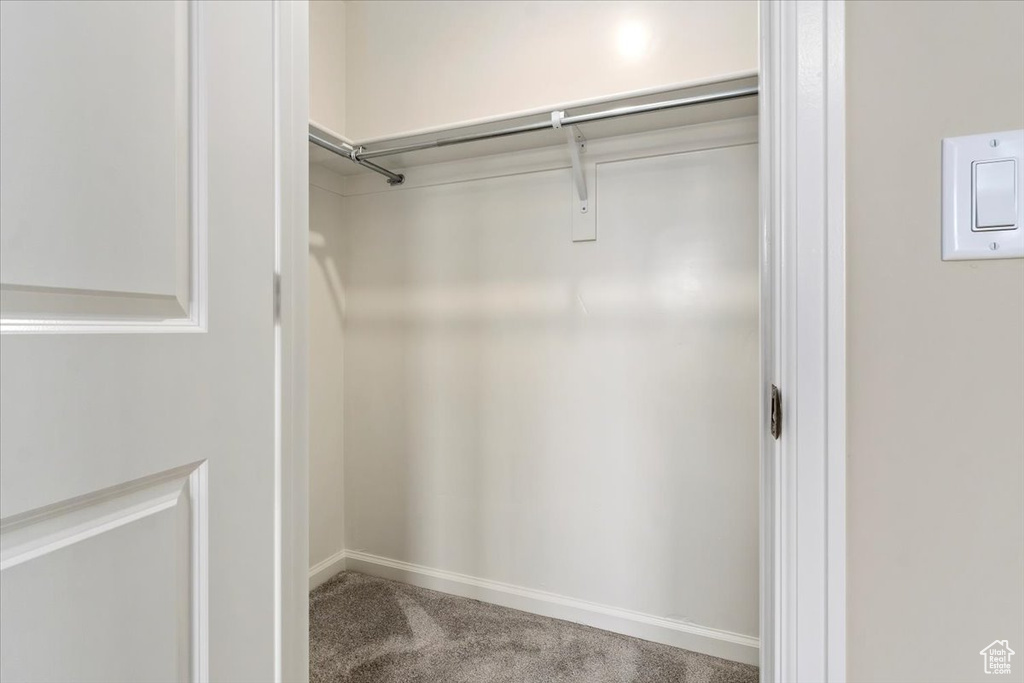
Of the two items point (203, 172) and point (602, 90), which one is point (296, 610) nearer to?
point (203, 172)

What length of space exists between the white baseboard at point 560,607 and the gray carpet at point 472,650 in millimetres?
26

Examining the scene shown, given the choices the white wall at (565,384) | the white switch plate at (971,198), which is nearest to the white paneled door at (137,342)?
the white switch plate at (971,198)

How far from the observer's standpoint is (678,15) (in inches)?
64.7

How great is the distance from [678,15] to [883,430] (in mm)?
1674

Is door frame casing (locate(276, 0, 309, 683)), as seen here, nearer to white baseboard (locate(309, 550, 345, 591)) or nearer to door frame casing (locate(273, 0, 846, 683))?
door frame casing (locate(273, 0, 846, 683))

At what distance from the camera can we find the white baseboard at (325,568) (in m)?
2.04

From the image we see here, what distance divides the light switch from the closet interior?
1026 millimetres

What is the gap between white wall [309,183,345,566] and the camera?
204 cm

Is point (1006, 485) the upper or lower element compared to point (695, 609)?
upper

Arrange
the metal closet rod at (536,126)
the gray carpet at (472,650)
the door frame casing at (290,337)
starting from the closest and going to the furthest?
the door frame casing at (290,337) → the metal closet rod at (536,126) → the gray carpet at (472,650)

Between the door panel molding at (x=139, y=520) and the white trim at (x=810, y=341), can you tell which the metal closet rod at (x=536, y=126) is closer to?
the white trim at (x=810, y=341)

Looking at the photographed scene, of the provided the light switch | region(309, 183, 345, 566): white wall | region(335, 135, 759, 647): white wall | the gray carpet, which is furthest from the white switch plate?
region(309, 183, 345, 566): white wall

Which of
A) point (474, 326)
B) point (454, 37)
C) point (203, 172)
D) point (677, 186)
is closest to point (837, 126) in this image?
point (203, 172)

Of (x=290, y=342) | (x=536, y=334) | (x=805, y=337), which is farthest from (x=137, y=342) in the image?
(x=536, y=334)
